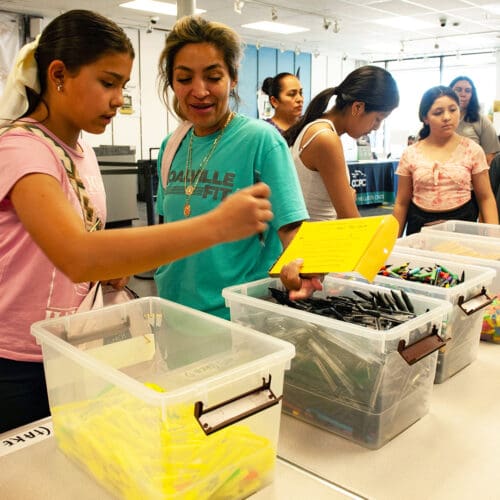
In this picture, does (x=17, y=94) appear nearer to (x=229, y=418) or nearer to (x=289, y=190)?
(x=289, y=190)

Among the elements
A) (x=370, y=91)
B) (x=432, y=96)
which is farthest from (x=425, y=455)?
(x=432, y=96)

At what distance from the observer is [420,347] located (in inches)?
40.8

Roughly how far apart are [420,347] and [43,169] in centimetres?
72

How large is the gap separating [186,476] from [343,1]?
7814 mm

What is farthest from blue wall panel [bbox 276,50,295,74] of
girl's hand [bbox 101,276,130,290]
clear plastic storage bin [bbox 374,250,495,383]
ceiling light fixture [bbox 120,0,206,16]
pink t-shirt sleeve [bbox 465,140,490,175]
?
girl's hand [bbox 101,276,130,290]

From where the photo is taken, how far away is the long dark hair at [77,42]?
3.43 ft

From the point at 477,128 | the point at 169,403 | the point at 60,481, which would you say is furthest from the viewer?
the point at 477,128

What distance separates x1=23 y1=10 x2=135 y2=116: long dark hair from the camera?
3.43ft

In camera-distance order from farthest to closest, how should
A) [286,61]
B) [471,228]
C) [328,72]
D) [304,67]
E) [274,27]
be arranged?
[328,72]
[304,67]
[286,61]
[274,27]
[471,228]

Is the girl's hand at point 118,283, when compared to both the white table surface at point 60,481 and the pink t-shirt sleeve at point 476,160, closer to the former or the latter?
the white table surface at point 60,481

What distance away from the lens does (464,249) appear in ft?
5.85

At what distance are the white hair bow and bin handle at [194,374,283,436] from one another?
0.69 meters

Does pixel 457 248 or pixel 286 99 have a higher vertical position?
pixel 286 99

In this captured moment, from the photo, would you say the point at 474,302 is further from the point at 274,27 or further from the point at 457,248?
the point at 274,27
